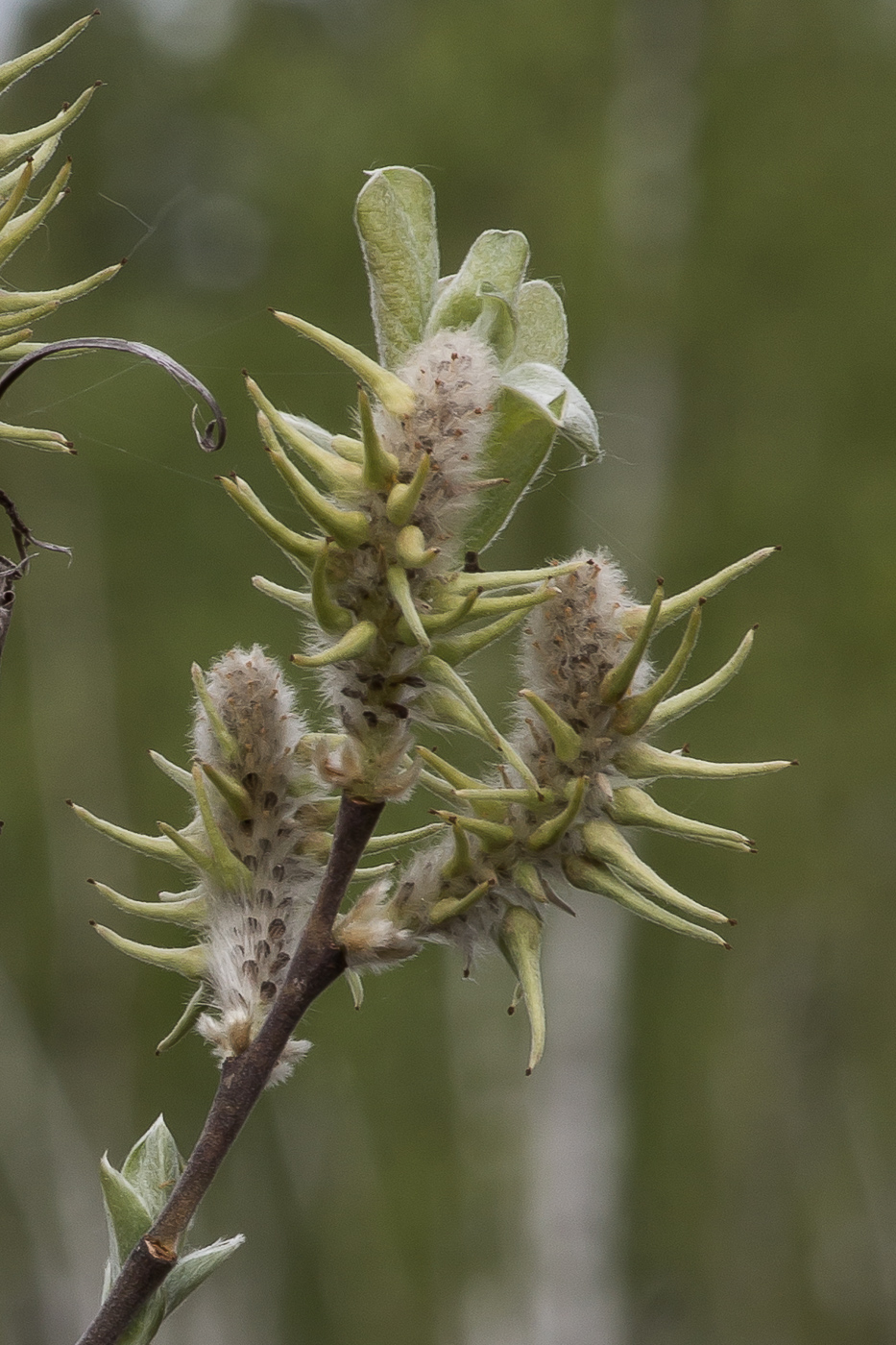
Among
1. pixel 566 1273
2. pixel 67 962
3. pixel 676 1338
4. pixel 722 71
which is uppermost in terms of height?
pixel 722 71

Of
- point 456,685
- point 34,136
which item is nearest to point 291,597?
point 456,685

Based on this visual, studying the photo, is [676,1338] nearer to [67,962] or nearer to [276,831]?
[67,962]

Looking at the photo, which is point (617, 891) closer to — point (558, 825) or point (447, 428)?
point (558, 825)

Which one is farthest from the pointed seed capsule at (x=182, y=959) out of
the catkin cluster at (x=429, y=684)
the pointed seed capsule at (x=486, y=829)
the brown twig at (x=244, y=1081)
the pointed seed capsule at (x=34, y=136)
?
the pointed seed capsule at (x=34, y=136)

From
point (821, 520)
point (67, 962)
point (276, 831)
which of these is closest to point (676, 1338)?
point (67, 962)

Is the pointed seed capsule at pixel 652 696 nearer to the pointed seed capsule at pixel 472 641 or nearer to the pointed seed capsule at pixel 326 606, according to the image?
the pointed seed capsule at pixel 472 641

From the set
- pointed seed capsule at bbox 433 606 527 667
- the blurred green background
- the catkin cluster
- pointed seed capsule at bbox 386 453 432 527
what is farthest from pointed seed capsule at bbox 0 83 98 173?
the blurred green background
